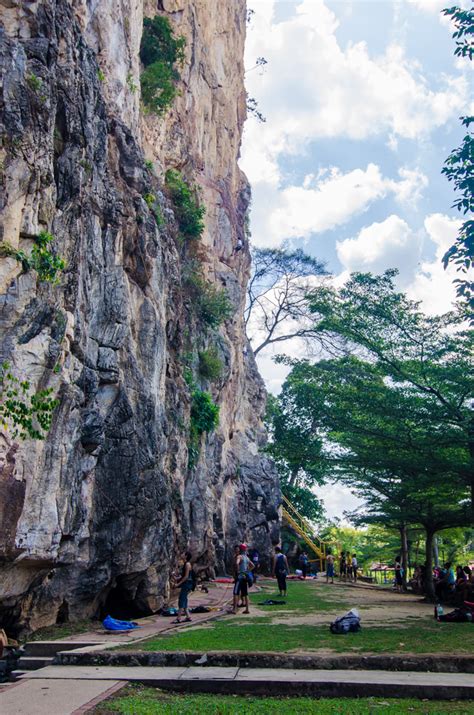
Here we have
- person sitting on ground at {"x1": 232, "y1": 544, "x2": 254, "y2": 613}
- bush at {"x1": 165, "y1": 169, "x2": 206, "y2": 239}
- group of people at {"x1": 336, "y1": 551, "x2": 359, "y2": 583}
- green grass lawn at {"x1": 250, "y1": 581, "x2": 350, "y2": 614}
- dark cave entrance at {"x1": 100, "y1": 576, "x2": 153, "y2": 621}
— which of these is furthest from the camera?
group of people at {"x1": 336, "y1": 551, "x2": 359, "y2": 583}

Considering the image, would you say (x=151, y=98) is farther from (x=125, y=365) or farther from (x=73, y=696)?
(x=73, y=696)

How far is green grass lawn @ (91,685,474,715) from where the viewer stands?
6.01m

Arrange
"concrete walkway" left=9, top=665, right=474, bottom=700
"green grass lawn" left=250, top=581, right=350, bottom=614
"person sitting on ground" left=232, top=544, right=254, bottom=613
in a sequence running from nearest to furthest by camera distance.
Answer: "concrete walkway" left=9, top=665, right=474, bottom=700 → "person sitting on ground" left=232, top=544, right=254, bottom=613 → "green grass lawn" left=250, top=581, right=350, bottom=614

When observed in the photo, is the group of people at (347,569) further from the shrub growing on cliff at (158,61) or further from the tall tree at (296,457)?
Result: the shrub growing on cliff at (158,61)

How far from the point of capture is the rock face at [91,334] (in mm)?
9859

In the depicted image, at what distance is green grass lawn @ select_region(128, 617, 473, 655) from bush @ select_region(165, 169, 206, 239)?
1692cm

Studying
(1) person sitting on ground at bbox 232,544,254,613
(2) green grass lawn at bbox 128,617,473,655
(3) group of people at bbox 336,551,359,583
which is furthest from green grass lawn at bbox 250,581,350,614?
(3) group of people at bbox 336,551,359,583

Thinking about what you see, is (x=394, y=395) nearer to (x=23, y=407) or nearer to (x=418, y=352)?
(x=418, y=352)

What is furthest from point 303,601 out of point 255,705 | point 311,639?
point 255,705

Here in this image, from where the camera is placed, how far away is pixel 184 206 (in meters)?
25.1

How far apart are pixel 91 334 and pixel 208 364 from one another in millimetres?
12221

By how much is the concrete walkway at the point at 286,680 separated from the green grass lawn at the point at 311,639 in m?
1.12

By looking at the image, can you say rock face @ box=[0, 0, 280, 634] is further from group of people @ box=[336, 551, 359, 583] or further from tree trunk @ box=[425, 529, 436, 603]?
group of people @ box=[336, 551, 359, 583]

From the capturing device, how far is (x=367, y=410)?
17844mm
